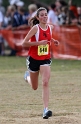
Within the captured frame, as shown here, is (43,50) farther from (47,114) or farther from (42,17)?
(47,114)

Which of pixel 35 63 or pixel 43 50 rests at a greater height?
pixel 43 50

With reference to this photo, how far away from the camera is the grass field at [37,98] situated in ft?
29.2

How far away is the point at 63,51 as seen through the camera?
20922 mm

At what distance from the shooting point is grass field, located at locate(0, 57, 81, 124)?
29.2 ft

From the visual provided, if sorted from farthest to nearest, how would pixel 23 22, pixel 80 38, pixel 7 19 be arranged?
pixel 7 19, pixel 23 22, pixel 80 38

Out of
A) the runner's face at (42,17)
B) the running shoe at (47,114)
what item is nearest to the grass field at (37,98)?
the running shoe at (47,114)

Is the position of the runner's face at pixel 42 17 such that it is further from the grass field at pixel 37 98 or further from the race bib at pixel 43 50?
the grass field at pixel 37 98

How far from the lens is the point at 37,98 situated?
11.2 metres

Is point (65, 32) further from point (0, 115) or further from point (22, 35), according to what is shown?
point (0, 115)

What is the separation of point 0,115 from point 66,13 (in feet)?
43.3

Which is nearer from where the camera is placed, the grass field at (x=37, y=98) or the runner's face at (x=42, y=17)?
the grass field at (x=37, y=98)

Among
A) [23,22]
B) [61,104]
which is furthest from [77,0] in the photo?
[61,104]

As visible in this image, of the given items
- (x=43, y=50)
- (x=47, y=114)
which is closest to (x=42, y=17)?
(x=43, y=50)

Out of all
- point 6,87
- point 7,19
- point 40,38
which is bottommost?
point 7,19
